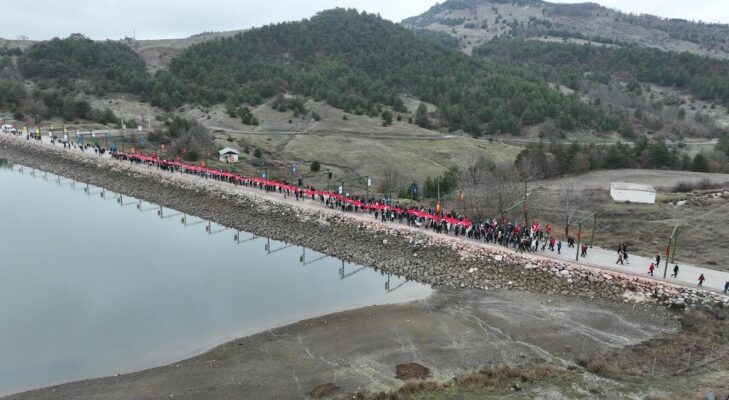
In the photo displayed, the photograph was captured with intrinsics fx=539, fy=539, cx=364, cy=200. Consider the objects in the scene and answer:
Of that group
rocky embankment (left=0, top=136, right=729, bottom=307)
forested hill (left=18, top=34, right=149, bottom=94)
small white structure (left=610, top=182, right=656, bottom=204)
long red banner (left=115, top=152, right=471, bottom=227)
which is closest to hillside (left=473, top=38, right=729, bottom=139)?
small white structure (left=610, top=182, right=656, bottom=204)

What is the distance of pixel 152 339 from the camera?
2588 centimetres

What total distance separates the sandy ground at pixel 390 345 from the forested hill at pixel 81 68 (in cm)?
10404

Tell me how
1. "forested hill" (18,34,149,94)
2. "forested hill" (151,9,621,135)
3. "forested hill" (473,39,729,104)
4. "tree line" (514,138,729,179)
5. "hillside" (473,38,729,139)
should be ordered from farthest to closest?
"forested hill" (473,39,729,104) → "forested hill" (18,34,149,94) → "hillside" (473,38,729,139) → "forested hill" (151,9,621,135) → "tree line" (514,138,729,179)

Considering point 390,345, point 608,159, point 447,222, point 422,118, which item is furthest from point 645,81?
point 390,345

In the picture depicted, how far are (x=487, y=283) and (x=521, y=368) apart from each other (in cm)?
982

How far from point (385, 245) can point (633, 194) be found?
939 inches

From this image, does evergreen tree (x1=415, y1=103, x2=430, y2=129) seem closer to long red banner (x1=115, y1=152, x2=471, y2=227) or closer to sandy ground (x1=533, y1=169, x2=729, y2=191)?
sandy ground (x1=533, y1=169, x2=729, y2=191)

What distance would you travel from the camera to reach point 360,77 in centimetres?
12731

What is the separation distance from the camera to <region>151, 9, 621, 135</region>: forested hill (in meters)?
109

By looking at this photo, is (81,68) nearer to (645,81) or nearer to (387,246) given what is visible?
(387,246)

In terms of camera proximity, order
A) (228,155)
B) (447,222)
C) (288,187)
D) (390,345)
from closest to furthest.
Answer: (390,345), (447,222), (288,187), (228,155)

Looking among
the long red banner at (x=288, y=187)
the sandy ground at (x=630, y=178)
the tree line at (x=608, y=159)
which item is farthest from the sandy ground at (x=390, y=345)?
the tree line at (x=608, y=159)

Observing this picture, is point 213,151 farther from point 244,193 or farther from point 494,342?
point 494,342

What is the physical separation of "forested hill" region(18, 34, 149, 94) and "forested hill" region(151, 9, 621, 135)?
7266mm
